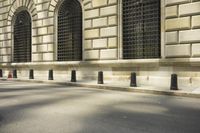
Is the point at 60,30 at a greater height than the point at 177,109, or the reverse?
the point at 60,30

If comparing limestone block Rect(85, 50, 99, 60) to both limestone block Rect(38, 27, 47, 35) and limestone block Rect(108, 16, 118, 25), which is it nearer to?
limestone block Rect(108, 16, 118, 25)

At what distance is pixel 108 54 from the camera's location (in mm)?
16484

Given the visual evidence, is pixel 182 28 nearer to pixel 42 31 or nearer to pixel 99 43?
pixel 99 43

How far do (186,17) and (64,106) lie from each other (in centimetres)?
798

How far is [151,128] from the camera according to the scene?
577 cm

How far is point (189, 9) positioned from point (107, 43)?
16.3 ft

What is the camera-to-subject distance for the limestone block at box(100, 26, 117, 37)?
16.3m

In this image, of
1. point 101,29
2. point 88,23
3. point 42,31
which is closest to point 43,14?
point 42,31

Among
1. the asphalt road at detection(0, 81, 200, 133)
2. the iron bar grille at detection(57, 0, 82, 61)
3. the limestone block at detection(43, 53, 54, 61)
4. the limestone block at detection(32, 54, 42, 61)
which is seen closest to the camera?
the asphalt road at detection(0, 81, 200, 133)

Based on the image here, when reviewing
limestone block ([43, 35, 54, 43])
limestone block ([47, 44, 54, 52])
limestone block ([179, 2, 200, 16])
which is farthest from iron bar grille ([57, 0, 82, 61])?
limestone block ([179, 2, 200, 16])

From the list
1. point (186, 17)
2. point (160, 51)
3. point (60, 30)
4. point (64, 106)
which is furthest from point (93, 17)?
point (64, 106)

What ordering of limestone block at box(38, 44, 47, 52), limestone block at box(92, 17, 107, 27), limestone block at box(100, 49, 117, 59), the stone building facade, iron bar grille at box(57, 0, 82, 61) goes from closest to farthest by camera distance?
the stone building facade < limestone block at box(100, 49, 117, 59) < limestone block at box(92, 17, 107, 27) < iron bar grille at box(57, 0, 82, 61) < limestone block at box(38, 44, 47, 52)

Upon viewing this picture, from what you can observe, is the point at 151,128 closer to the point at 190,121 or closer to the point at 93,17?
the point at 190,121

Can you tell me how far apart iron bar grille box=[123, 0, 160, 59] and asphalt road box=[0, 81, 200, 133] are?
6.07 m
